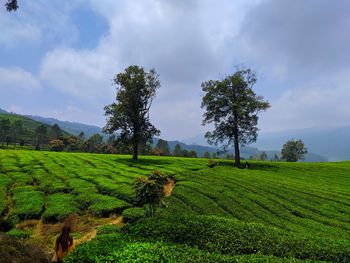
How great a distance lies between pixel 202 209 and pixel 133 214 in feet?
22.5

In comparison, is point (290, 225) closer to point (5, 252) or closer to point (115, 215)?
point (115, 215)

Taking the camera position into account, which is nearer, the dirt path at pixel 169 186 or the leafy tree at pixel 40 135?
the dirt path at pixel 169 186

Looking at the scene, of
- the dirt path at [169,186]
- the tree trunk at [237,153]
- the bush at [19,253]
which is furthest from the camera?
the tree trunk at [237,153]

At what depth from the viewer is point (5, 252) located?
49.5ft

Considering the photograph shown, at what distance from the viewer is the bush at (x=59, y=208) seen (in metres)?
29.0

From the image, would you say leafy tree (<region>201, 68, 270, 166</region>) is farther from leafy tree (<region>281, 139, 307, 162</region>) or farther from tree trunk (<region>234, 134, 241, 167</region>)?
leafy tree (<region>281, 139, 307, 162</region>)

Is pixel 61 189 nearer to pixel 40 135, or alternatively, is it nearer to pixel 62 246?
pixel 62 246

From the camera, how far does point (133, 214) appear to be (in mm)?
29234

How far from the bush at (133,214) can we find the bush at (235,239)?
8363 millimetres

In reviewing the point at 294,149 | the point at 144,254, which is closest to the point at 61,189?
the point at 144,254

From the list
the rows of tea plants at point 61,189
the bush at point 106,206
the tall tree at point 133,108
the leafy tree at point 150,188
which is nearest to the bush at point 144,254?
the leafy tree at point 150,188

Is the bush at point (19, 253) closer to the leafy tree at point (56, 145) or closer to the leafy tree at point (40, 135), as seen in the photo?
the leafy tree at point (56, 145)

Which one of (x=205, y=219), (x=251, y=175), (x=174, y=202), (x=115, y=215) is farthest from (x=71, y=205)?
(x=251, y=175)

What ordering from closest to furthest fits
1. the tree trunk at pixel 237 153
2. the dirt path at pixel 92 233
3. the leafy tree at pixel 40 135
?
the dirt path at pixel 92 233 → the tree trunk at pixel 237 153 → the leafy tree at pixel 40 135
